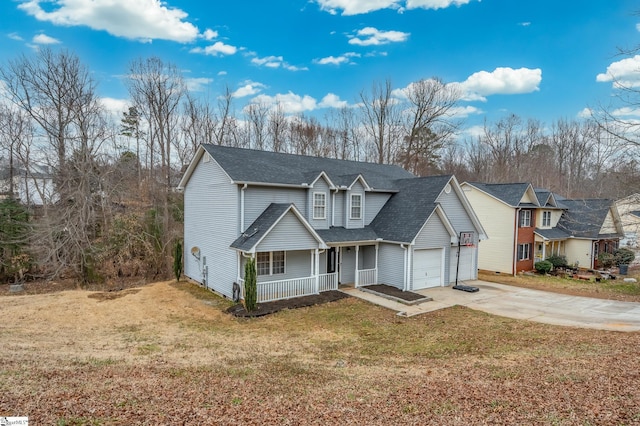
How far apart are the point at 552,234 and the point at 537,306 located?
13.0 metres

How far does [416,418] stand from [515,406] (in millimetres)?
1889

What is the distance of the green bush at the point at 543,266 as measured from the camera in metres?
24.4

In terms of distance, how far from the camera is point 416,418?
19.1 ft

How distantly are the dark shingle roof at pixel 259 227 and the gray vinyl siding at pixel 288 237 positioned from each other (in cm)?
25

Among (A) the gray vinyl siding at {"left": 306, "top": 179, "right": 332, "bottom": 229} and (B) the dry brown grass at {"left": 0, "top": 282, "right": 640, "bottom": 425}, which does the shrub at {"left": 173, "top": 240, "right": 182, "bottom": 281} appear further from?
(A) the gray vinyl siding at {"left": 306, "top": 179, "right": 332, "bottom": 229}

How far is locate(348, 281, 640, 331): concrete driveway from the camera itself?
13102mm

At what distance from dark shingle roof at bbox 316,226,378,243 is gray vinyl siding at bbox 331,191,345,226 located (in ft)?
1.14

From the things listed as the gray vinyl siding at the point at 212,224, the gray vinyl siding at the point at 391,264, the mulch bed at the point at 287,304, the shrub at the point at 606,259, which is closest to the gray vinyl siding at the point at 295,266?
the mulch bed at the point at 287,304

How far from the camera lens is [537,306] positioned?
606 inches

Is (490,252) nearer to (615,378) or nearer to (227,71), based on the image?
(615,378)

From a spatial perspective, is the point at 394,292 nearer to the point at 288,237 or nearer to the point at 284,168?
the point at 288,237

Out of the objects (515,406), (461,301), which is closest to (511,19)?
(461,301)

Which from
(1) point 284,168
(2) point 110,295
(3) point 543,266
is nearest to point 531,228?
(3) point 543,266

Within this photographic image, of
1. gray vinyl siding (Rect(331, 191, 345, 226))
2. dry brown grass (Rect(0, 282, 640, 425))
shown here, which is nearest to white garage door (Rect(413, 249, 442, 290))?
dry brown grass (Rect(0, 282, 640, 425))
